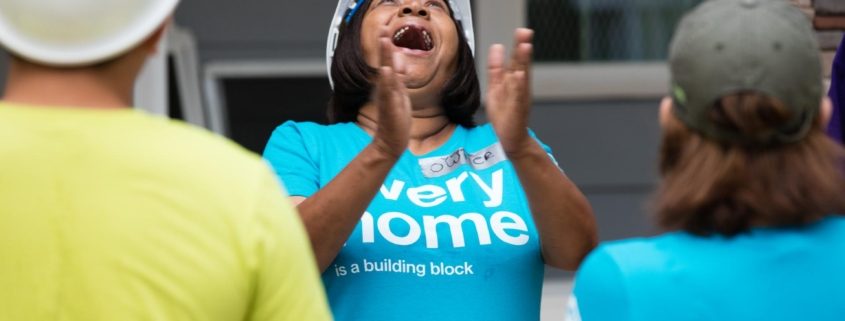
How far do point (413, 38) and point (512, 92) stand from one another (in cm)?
55

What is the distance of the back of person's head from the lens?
206cm

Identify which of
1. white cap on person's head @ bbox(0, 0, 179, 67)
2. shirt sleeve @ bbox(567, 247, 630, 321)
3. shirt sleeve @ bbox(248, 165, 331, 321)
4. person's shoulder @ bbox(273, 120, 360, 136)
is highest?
white cap on person's head @ bbox(0, 0, 179, 67)

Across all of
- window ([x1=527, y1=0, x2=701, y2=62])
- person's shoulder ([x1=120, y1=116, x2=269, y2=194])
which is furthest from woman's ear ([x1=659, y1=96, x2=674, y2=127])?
window ([x1=527, y1=0, x2=701, y2=62])

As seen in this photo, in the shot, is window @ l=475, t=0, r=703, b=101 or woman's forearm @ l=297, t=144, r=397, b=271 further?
window @ l=475, t=0, r=703, b=101

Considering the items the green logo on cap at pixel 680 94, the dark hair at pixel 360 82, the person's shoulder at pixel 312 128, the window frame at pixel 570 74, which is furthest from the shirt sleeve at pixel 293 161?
the window frame at pixel 570 74

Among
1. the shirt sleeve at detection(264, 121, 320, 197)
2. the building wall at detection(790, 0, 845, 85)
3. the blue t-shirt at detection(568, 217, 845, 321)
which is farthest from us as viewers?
the building wall at detection(790, 0, 845, 85)

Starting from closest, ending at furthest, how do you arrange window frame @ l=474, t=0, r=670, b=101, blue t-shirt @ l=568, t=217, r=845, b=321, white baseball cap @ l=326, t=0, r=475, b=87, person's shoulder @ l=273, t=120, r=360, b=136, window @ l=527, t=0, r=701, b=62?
blue t-shirt @ l=568, t=217, r=845, b=321
person's shoulder @ l=273, t=120, r=360, b=136
white baseball cap @ l=326, t=0, r=475, b=87
window frame @ l=474, t=0, r=670, b=101
window @ l=527, t=0, r=701, b=62

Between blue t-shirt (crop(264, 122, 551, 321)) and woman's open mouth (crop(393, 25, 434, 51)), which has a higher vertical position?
woman's open mouth (crop(393, 25, 434, 51))

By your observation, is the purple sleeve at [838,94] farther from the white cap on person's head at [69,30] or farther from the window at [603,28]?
the window at [603,28]

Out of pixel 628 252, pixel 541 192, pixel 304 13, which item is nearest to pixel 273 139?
pixel 541 192

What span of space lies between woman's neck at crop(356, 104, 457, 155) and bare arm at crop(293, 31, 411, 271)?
39 centimetres

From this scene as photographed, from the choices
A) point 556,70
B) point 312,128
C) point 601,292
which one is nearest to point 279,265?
point 601,292

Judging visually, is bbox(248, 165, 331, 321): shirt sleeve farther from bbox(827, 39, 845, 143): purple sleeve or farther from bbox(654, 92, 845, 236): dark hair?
bbox(827, 39, 845, 143): purple sleeve

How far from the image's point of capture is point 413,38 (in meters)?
3.15
